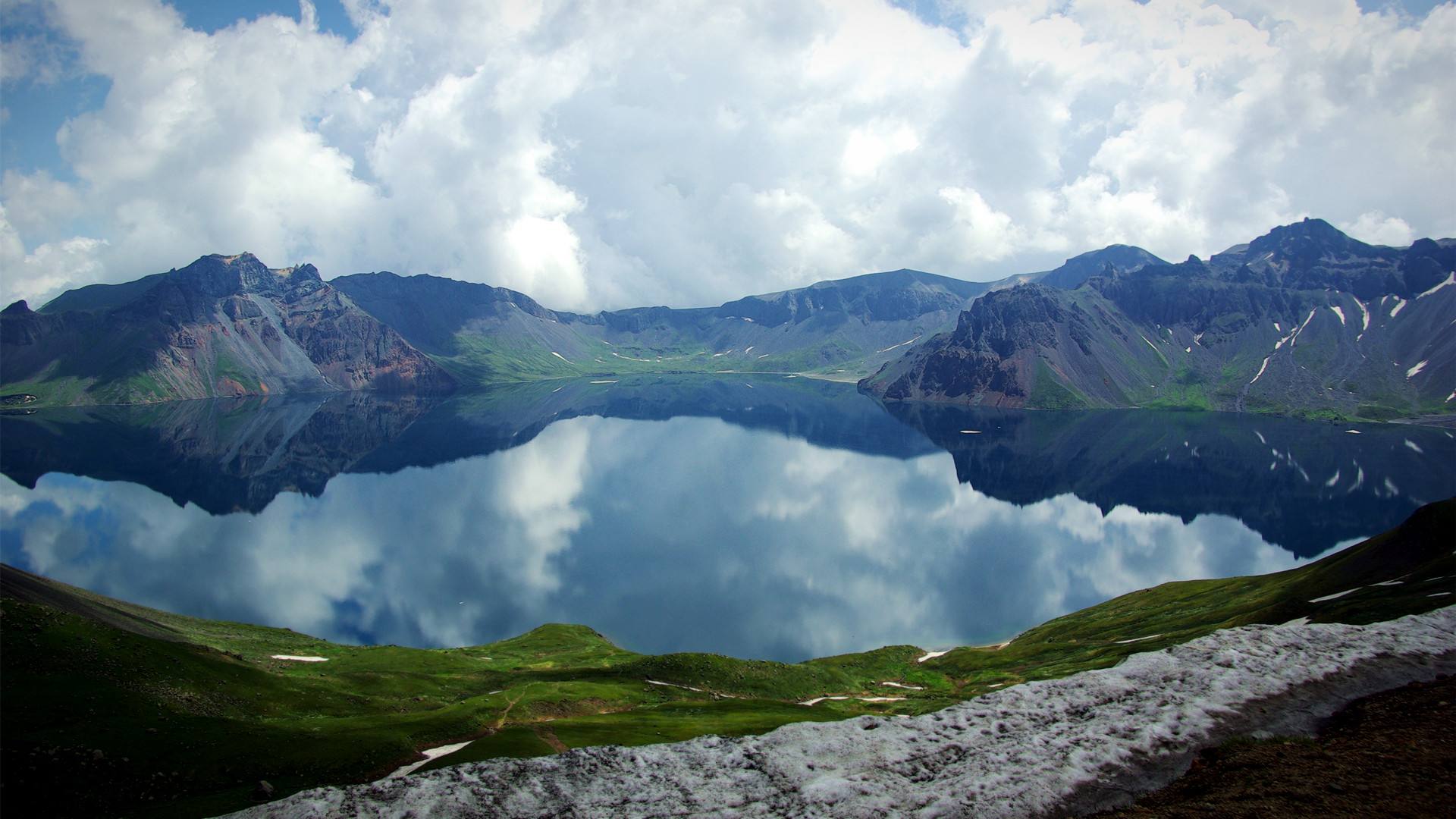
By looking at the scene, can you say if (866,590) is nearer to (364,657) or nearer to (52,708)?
(364,657)

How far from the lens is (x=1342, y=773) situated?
22.6 m

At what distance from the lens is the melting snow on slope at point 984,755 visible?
26578mm

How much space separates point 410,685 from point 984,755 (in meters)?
50.8

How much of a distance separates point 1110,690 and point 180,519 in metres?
174

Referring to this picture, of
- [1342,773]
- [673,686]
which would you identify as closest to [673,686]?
[673,686]

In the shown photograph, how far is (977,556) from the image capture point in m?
128

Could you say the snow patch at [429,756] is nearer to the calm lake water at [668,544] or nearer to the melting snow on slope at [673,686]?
the melting snow on slope at [673,686]

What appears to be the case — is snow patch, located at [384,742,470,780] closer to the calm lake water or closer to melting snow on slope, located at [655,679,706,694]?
melting snow on slope, located at [655,679,706,694]

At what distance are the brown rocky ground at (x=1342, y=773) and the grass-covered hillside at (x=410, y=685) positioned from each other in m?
25.3

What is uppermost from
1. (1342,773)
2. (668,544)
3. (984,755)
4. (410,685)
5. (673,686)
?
(668,544)

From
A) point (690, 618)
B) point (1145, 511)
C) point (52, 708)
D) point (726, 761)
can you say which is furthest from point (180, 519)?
point (1145, 511)

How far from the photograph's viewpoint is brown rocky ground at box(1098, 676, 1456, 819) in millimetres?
20578

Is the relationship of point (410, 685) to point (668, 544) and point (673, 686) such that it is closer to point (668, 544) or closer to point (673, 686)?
point (673, 686)

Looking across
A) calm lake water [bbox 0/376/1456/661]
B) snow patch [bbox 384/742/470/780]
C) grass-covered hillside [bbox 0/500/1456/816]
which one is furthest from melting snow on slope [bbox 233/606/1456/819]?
calm lake water [bbox 0/376/1456/661]
